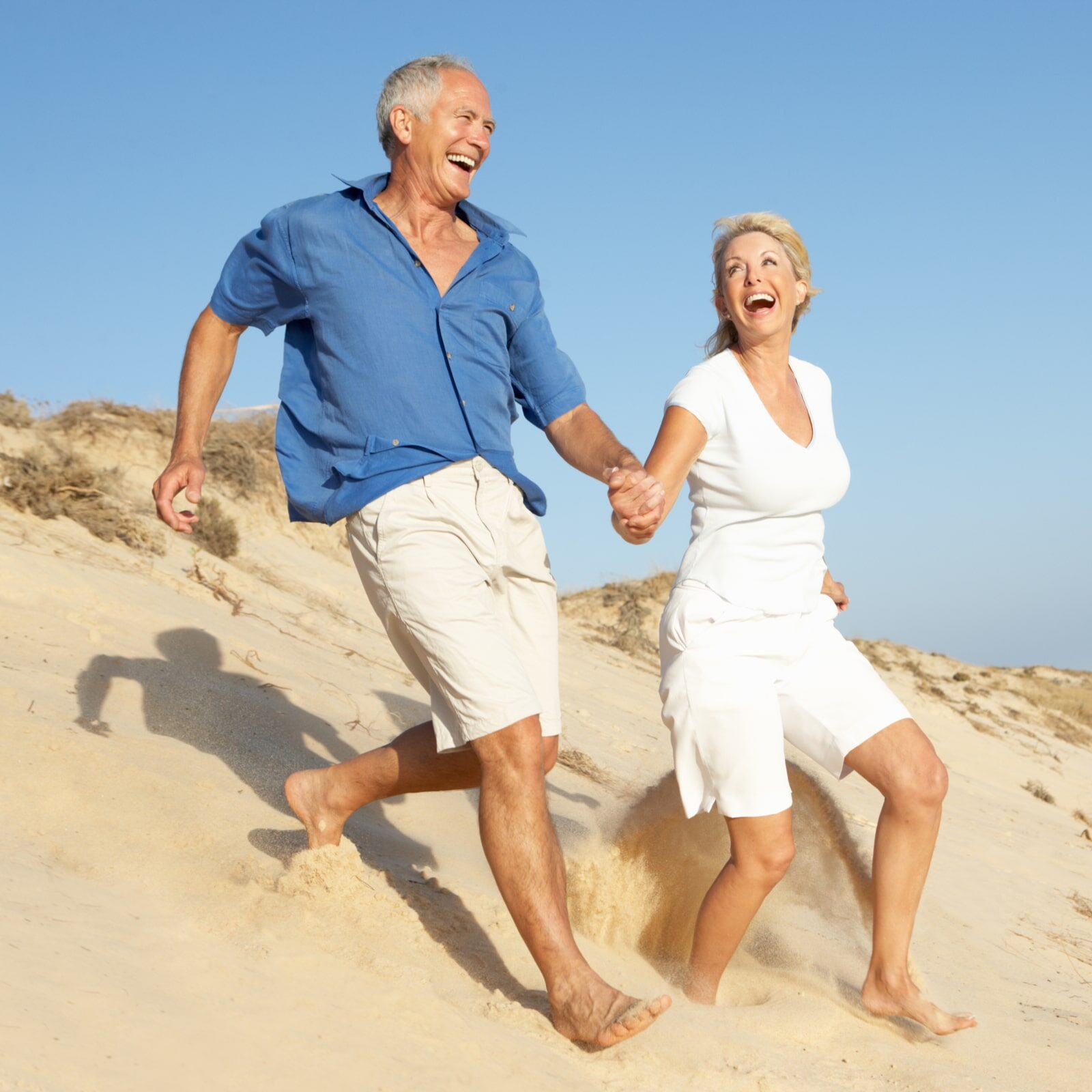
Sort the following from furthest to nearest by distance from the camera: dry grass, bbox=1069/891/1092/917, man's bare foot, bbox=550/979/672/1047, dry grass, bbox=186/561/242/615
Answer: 1. dry grass, bbox=186/561/242/615
2. dry grass, bbox=1069/891/1092/917
3. man's bare foot, bbox=550/979/672/1047

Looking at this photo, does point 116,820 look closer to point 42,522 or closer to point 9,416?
point 42,522

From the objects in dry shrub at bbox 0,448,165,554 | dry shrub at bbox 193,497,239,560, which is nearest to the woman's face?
dry shrub at bbox 0,448,165,554

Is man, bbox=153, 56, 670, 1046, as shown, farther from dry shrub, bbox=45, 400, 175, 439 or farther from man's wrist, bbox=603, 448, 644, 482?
dry shrub, bbox=45, 400, 175, 439

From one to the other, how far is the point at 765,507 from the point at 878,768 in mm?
863

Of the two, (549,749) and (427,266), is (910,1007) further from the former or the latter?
(427,266)

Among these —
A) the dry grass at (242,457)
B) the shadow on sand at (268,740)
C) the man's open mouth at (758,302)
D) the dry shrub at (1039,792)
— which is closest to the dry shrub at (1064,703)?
the dry shrub at (1039,792)

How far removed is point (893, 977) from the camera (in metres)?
3.75

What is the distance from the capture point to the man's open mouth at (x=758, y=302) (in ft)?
13.0

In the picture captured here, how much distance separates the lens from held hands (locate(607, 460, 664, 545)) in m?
3.34

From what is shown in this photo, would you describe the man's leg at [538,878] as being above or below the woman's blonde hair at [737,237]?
below

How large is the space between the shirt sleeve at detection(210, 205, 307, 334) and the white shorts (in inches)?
59.5

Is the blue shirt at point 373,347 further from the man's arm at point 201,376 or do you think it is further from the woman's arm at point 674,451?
the woman's arm at point 674,451

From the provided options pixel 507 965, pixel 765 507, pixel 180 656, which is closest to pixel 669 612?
pixel 765 507

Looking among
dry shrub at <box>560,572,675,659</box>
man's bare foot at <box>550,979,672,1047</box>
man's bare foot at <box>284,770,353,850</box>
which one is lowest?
dry shrub at <box>560,572,675,659</box>
